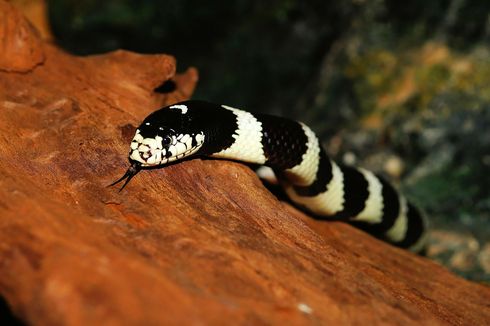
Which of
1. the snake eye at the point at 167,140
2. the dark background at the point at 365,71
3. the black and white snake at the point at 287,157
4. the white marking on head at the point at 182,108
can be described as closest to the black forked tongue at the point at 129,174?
the black and white snake at the point at 287,157

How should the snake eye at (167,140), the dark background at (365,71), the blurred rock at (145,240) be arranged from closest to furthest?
the blurred rock at (145,240), the snake eye at (167,140), the dark background at (365,71)

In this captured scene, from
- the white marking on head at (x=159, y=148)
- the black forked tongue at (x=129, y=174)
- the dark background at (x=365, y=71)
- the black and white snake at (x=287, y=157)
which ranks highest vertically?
the dark background at (x=365, y=71)

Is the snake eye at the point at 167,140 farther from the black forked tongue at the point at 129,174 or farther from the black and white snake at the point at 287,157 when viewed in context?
the black forked tongue at the point at 129,174

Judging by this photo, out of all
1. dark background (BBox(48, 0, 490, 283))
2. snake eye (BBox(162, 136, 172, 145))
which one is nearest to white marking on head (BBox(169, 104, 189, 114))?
snake eye (BBox(162, 136, 172, 145))

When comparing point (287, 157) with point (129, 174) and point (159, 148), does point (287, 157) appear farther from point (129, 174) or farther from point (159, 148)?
point (129, 174)

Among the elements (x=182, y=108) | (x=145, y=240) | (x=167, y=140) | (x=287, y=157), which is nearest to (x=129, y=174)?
(x=167, y=140)

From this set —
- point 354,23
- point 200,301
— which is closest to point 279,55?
point 354,23

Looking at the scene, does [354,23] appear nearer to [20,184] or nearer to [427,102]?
[427,102]

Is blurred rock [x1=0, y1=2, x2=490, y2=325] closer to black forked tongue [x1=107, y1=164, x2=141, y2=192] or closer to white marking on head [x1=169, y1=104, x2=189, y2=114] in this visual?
black forked tongue [x1=107, y1=164, x2=141, y2=192]
